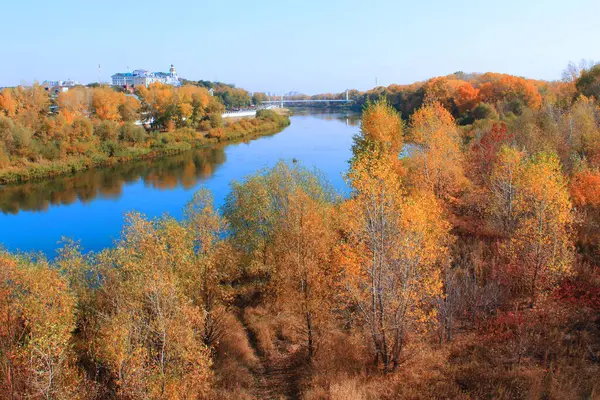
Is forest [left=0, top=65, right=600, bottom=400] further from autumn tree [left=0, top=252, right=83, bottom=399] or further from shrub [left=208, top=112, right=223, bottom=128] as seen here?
shrub [left=208, top=112, right=223, bottom=128]

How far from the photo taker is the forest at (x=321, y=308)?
22.4 feet

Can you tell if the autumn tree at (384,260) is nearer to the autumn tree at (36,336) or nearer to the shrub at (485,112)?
the autumn tree at (36,336)

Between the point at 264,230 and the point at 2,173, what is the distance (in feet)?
72.7

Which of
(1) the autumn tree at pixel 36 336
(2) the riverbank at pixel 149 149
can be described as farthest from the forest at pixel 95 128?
(1) the autumn tree at pixel 36 336

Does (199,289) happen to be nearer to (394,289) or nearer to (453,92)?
(394,289)

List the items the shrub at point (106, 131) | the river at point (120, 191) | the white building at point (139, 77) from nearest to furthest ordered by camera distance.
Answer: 1. the river at point (120, 191)
2. the shrub at point (106, 131)
3. the white building at point (139, 77)

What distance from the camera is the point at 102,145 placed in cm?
3406

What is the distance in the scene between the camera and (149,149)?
37.0 meters

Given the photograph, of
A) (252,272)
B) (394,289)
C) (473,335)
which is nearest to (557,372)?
(473,335)

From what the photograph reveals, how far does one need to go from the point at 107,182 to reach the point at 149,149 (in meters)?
8.95

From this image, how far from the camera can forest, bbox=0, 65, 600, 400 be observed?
6.82 metres

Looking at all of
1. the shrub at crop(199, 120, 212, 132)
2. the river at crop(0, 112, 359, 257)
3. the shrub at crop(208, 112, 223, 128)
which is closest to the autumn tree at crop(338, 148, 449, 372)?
the river at crop(0, 112, 359, 257)

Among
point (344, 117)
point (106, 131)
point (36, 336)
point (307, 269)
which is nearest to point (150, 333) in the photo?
point (36, 336)

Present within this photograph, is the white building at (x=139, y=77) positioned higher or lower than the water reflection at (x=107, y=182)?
higher
